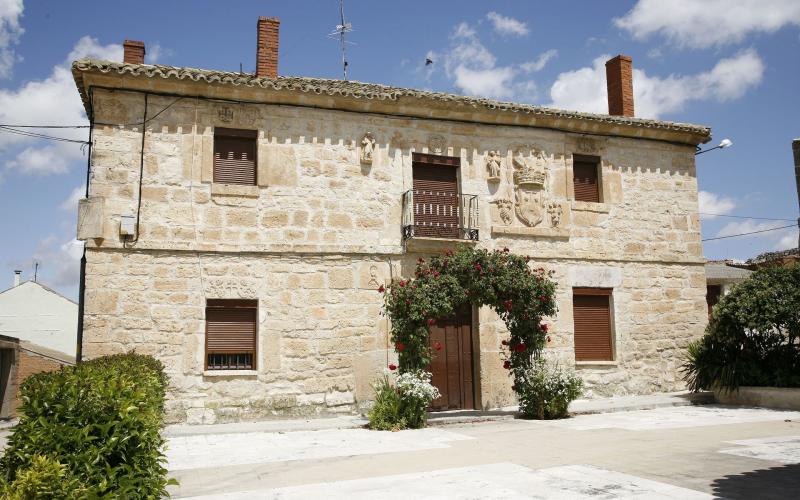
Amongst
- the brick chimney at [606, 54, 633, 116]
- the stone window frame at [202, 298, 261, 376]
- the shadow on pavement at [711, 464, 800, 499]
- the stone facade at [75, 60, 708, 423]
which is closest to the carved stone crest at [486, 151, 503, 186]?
the stone facade at [75, 60, 708, 423]

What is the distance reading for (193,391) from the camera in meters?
10.6

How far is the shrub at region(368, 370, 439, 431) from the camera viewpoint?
9789 mm

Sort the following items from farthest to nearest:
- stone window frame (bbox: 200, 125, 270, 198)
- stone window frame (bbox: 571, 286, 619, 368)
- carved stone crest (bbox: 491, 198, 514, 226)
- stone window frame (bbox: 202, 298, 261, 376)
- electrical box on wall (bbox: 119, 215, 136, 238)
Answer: stone window frame (bbox: 571, 286, 619, 368) → carved stone crest (bbox: 491, 198, 514, 226) → stone window frame (bbox: 200, 125, 270, 198) → stone window frame (bbox: 202, 298, 261, 376) → electrical box on wall (bbox: 119, 215, 136, 238)

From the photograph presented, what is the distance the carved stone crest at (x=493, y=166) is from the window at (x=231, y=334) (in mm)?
5071

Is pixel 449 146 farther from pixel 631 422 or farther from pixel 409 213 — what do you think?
pixel 631 422

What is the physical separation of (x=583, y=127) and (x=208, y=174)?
7508mm

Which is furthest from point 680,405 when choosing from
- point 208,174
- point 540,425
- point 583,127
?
point 208,174

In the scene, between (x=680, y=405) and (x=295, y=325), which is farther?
(x=680, y=405)

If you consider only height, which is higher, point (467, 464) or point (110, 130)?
point (110, 130)

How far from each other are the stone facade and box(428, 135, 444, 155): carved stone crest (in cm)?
2

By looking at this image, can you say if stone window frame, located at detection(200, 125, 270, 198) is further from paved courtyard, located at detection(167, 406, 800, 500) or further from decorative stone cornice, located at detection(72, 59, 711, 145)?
paved courtyard, located at detection(167, 406, 800, 500)

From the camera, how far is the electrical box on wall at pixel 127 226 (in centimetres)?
1052

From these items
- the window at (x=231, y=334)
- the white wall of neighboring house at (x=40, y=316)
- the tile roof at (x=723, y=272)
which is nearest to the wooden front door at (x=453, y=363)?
the window at (x=231, y=334)

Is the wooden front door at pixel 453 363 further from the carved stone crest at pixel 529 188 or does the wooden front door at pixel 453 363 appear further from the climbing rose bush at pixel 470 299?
the carved stone crest at pixel 529 188
